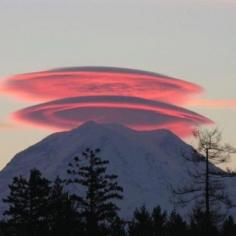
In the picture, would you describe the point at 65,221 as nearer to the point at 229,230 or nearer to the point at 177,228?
the point at 229,230

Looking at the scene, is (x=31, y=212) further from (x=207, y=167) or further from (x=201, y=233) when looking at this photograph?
(x=207, y=167)

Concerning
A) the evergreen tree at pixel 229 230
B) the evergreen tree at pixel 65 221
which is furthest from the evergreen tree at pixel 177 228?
the evergreen tree at pixel 65 221

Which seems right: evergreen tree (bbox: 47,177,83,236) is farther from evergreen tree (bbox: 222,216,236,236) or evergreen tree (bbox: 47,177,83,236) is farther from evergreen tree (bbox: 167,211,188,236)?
evergreen tree (bbox: 222,216,236,236)

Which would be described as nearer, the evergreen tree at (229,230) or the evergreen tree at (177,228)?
the evergreen tree at (229,230)

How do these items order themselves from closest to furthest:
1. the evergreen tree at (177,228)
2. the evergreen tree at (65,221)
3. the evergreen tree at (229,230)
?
the evergreen tree at (65,221) < the evergreen tree at (229,230) < the evergreen tree at (177,228)

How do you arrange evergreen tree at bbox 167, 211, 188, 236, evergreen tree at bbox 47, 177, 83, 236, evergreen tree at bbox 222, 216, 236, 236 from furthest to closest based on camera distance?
evergreen tree at bbox 167, 211, 188, 236 → evergreen tree at bbox 222, 216, 236, 236 → evergreen tree at bbox 47, 177, 83, 236

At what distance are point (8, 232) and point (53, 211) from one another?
9.97m

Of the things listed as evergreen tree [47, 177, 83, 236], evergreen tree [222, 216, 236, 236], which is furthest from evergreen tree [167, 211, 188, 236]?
evergreen tree [47, 177, 83, 236]

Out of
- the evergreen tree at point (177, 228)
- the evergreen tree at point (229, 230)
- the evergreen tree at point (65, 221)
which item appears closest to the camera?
the evergreen tree at point (65, 221)

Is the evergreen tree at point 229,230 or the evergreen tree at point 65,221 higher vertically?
the evergreen tree at point 229,230

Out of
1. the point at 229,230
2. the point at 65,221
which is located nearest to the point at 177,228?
the point at 229,230

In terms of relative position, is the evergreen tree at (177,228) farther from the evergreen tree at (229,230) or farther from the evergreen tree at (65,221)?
the evergreen tree at (65,221)

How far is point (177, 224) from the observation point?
98.3m

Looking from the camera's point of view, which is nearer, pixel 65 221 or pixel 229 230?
pixel 65 221
